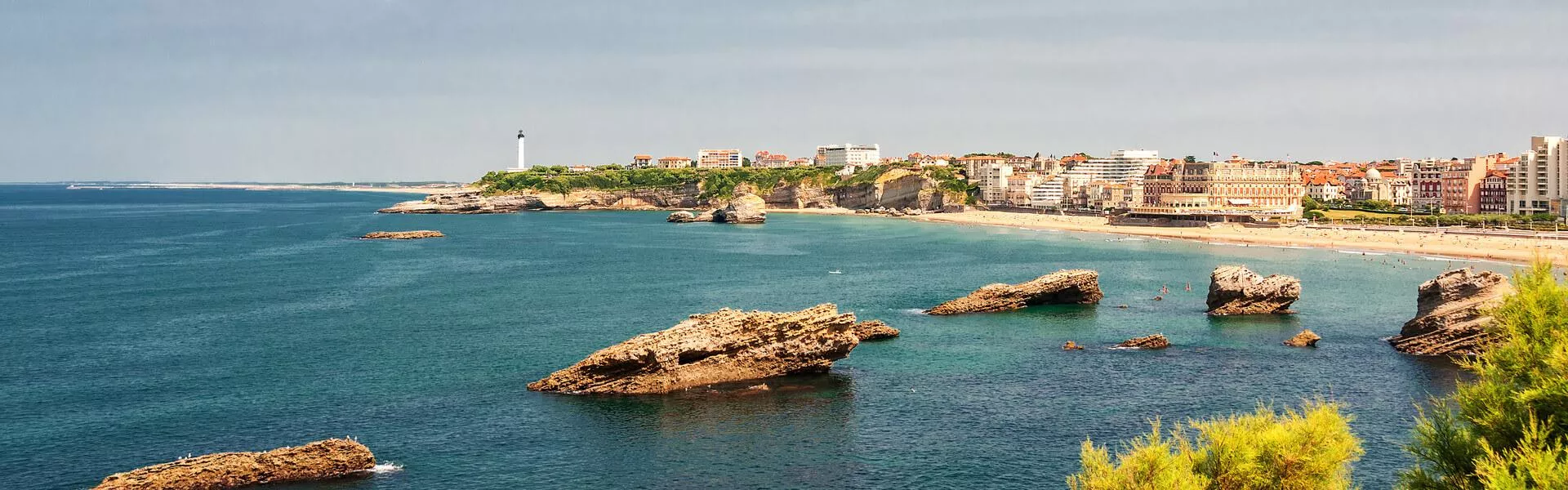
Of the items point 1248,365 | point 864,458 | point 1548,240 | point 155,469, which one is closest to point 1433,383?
point 1248,365

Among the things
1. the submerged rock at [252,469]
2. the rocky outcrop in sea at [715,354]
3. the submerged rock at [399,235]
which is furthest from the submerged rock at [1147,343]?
the submerged rock at [399,235]

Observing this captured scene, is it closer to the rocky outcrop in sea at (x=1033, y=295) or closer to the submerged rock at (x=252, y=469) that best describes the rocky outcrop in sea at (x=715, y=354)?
the submerged rock at (x=252, y=469)

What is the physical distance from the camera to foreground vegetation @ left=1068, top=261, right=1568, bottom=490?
20.2 m

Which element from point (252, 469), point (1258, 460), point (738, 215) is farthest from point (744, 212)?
point (1258, 460)

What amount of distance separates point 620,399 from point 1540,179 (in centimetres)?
14275

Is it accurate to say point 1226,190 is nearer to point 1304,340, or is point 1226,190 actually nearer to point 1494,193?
point 1494,193

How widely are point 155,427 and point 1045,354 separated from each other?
37022 mm

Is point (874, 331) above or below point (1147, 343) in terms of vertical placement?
above

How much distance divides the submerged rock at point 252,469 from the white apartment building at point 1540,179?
14710 cm

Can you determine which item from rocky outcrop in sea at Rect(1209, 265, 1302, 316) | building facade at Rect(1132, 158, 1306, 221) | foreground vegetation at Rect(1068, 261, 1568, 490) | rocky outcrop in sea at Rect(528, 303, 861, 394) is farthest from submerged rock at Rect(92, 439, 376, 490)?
building facade at Rect(1132, 158, 1306, 221)

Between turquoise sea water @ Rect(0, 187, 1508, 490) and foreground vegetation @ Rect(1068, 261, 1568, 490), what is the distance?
32.1ft

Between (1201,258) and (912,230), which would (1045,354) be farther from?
(912,230)

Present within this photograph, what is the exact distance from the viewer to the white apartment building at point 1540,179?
135 metres

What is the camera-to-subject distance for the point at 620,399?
140 feet
